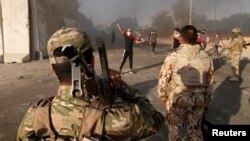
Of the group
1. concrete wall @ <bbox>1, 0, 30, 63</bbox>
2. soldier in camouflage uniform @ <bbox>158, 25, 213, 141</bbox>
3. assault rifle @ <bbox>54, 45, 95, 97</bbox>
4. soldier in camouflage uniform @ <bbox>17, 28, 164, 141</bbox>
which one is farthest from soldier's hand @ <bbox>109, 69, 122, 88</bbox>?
concrete wall @ <bbox>1, 0, 30, 63</bbox>

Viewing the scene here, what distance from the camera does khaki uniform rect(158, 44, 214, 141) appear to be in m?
3.65

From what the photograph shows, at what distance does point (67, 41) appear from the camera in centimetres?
185

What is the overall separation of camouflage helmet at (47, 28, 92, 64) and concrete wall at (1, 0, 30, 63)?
12.8 meters

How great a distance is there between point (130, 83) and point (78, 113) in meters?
7.20

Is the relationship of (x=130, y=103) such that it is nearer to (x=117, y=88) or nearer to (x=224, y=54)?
(x=117, y=88)

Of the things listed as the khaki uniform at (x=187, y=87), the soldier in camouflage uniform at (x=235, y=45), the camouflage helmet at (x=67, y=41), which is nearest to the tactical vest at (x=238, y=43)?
the soldier in camouflage uniform at (x=235, y=45)

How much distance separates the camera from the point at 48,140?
1886 mm

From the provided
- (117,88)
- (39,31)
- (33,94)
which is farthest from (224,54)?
(117,88)

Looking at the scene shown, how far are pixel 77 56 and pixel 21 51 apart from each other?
13.3 metres

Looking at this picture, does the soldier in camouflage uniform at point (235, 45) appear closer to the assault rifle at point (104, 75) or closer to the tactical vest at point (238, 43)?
the tactical vest at point (238, 43)

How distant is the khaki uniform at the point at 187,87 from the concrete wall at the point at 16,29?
11447mm

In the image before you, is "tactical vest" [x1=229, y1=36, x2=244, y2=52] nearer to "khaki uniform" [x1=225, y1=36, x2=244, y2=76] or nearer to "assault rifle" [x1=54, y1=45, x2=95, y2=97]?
"khaki uniform" [x1=225, y1=36, x2=244, y2=76]

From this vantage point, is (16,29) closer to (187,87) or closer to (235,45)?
(235,45)

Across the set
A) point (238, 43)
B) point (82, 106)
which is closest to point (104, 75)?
point (82, 106)
